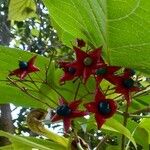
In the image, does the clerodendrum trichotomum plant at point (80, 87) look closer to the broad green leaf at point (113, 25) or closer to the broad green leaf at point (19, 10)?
the broad green leaf at point (113, 25)

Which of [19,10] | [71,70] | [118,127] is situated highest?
[19,10]

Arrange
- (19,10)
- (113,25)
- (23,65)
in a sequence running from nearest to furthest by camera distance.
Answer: (113,25) < (23,65) < (19,10)

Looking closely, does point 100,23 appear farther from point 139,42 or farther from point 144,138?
point 144,138

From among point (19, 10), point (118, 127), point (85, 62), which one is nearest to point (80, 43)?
point (85, 62)

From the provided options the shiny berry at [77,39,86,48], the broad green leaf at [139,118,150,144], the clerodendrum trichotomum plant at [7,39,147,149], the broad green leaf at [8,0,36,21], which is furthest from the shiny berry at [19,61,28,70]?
the broad green leaf at [8,0,36,21]

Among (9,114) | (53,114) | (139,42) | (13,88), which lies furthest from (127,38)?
(9,114)

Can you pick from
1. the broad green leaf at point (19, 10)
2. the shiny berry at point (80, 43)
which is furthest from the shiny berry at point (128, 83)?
the broad green leaf at point (19, 10)

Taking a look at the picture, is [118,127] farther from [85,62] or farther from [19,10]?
[19,10]
